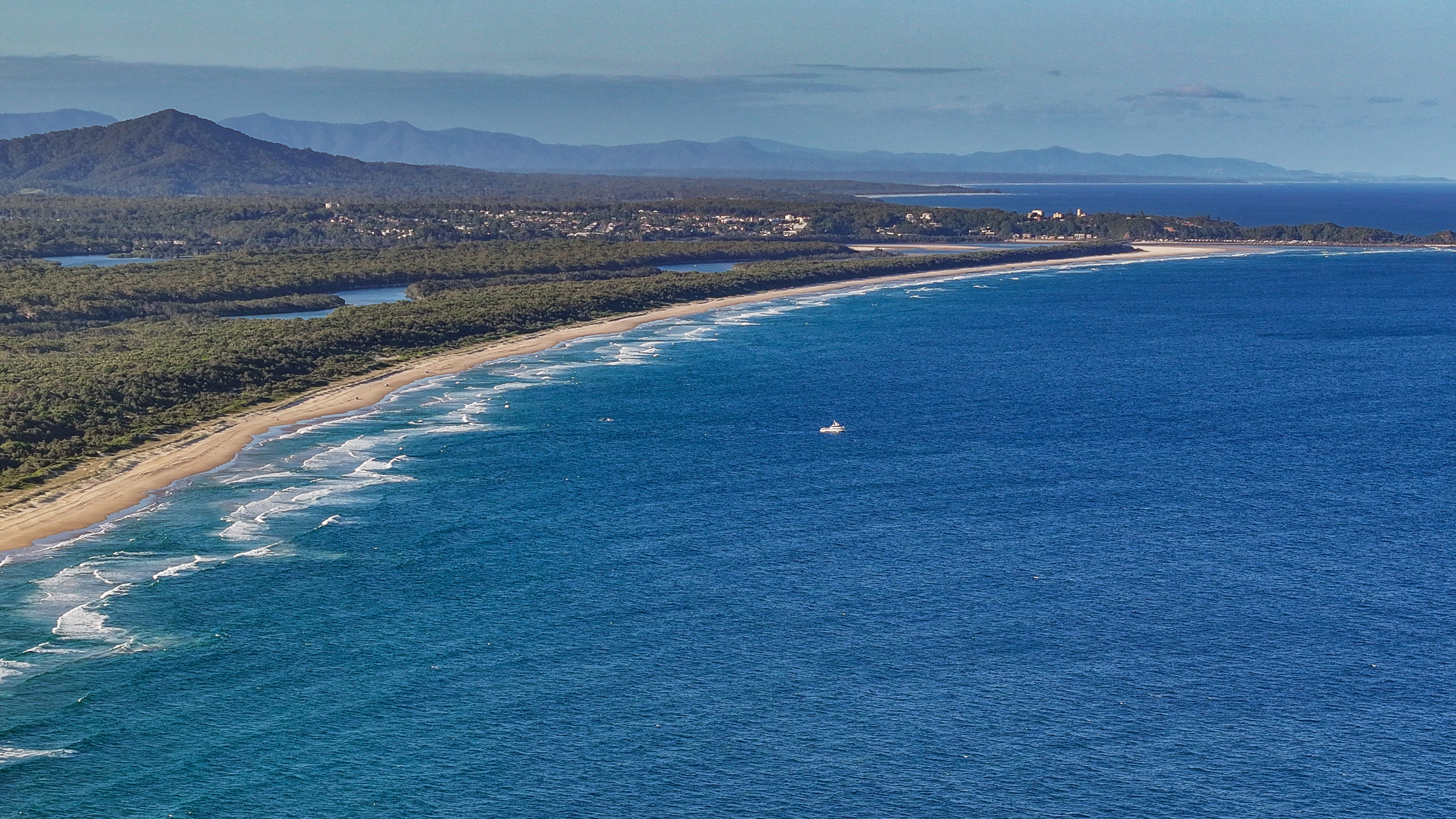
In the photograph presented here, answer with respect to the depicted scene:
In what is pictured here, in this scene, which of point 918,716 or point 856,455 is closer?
point 918,716

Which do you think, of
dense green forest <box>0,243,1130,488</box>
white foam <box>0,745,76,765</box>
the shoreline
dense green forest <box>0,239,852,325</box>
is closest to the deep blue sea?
white foam <box>0,745,76,765</box>

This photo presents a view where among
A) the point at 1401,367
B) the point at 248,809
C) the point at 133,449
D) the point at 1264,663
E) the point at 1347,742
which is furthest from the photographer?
the point at 1401,367

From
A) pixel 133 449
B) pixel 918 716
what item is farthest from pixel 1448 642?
pixel 133 449

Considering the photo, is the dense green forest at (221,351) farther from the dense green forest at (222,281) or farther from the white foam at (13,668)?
the white foam at (13,668)

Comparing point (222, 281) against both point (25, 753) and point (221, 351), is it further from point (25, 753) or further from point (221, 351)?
point (25, 753)

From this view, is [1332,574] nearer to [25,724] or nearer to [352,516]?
[352,516]

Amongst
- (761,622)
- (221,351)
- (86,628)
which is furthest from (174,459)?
(761,622)
